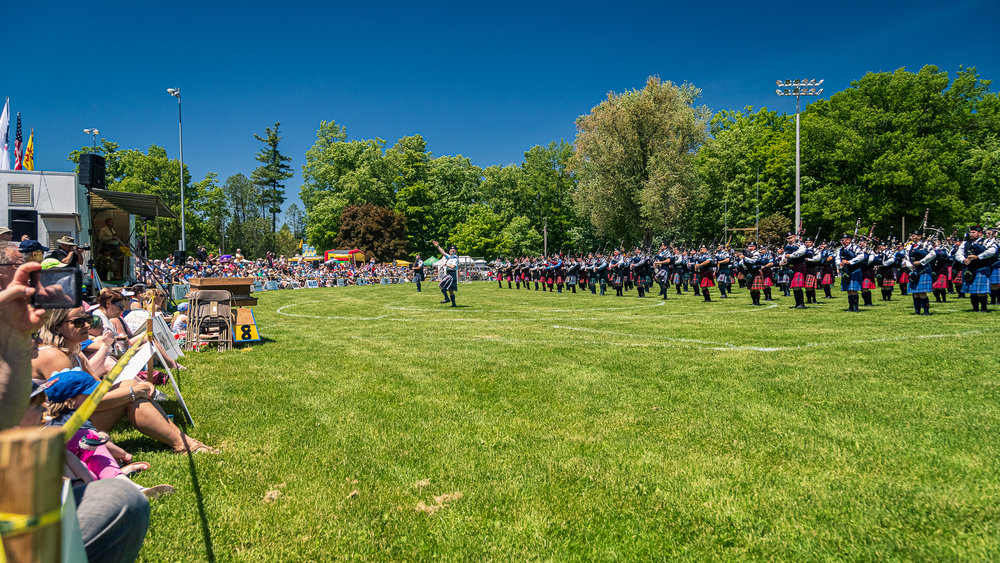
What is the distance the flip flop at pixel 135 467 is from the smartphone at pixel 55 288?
2.64 metres

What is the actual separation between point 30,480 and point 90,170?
17.9 meters

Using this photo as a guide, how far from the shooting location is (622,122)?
42.2 m

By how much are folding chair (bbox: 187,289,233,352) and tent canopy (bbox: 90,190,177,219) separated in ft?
31.5

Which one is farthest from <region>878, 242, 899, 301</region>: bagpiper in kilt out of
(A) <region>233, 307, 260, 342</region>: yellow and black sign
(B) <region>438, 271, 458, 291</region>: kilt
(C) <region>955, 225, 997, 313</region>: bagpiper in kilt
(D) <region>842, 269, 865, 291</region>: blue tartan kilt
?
(A) <region>233, 307, 260, 342</region>: yellow and black sign

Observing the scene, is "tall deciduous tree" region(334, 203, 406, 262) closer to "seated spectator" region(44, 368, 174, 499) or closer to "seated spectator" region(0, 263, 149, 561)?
"seated spectator" region(44, 368, 174, 499)

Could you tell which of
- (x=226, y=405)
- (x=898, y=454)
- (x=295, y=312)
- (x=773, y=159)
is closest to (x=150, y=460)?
(x=226, y=405)

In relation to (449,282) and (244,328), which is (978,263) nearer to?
(449,282)

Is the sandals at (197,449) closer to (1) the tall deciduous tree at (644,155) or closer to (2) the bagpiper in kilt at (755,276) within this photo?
(2) the bagpiper in kilt at (755,276)

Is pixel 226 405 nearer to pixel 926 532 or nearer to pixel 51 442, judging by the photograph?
pixel 51 442

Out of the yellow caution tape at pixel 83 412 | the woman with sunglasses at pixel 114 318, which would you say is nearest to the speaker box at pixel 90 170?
the woman with sunglasses at pixel 114 318

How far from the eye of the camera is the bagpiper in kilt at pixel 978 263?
12812 millimetres

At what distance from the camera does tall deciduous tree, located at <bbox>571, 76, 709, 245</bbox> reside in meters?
41.2

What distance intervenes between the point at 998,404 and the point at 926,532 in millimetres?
3159

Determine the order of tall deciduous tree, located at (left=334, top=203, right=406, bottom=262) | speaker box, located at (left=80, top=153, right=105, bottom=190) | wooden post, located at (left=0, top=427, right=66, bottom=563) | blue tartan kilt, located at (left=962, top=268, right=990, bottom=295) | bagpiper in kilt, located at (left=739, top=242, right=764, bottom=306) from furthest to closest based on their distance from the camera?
tall deciduous tree, located at (left=334, top=203, right=406, bottom=262)
bagpiper in kilt, located at (left=739, top=242, right=764, bottom=306)
speaker box, located at (left=80, top=153, right=105, bottom=190)
blue tartan kilt, located at (left=962, top=268, right=990, bottom=295)
wooden post, located at (left=0, top=427, right=66, bottom=563)
